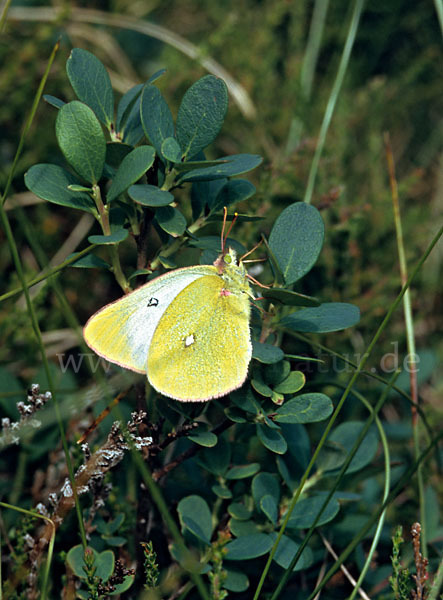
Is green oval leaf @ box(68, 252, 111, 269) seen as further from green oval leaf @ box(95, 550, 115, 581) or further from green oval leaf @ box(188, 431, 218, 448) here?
green oval leaf @ box(95, 550, 115, 581)

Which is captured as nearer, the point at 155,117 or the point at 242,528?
the point at 155,117

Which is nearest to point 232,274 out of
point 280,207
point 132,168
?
point 132,168

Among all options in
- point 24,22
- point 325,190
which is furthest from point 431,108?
point 24,22

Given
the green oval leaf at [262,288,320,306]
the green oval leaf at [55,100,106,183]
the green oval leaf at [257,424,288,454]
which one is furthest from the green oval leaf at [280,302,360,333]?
the green oval leaf at [55,100,106,183]

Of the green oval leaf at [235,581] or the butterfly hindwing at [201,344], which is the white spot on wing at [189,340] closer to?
the butterfly hindwing at [201,344]

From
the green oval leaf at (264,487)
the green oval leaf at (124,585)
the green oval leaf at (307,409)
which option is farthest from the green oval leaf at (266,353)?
the green oval leaf at (124,585)

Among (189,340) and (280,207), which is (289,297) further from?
(280,207)
